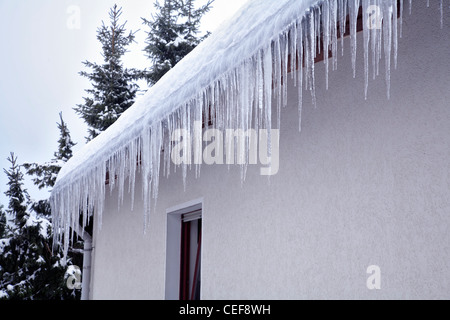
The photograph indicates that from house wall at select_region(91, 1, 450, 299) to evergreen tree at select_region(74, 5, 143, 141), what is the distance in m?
10.7

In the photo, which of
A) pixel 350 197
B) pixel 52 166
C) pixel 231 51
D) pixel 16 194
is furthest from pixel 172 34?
pixel 350 197

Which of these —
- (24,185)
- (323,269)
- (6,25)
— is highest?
(6,25)

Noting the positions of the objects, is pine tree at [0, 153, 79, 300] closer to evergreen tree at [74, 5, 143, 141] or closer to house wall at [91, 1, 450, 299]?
evergreen tree at [74, 5, 143, 141]

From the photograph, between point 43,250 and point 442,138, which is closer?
point 442,138

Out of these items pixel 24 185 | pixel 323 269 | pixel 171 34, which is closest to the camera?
pixel 323 269

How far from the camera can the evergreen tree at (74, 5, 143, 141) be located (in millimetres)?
14969

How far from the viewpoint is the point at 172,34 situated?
14719 millimetres

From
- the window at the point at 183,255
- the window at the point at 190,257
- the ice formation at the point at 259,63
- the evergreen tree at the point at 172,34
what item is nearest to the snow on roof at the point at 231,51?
the ice formation at the point at 259,63

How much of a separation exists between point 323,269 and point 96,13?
120581 millimetres

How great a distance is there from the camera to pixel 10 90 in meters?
101
